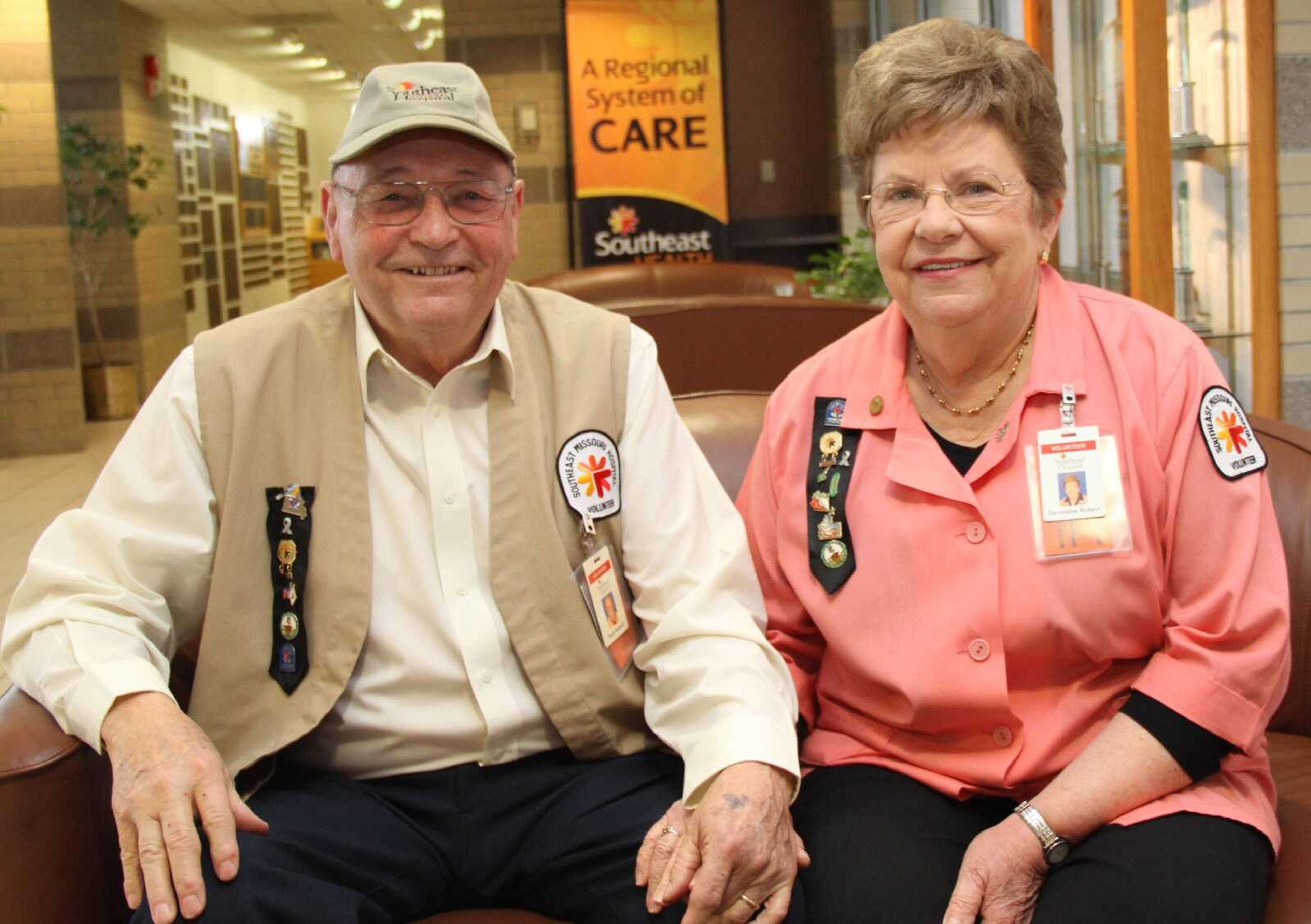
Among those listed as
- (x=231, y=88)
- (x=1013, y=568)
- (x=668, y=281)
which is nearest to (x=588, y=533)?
(x=1013, y=568)

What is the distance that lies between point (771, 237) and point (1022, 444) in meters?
7.77

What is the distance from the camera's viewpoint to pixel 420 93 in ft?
6.05

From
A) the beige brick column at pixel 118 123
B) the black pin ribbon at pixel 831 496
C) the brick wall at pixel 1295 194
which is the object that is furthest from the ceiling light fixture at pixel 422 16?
the black pin ribbon at pixel 831 496

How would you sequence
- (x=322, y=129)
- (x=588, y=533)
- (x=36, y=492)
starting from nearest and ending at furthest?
1. (x=588, y=533)
2. (x=36, y=492)
3. (x=322, y=129)

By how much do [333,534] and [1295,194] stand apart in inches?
88.3

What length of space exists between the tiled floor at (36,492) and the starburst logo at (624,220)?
3.42 metres

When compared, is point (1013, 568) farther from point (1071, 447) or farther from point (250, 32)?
point (250, 32)

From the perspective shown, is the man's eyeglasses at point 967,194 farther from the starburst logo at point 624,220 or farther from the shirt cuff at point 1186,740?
the starburst logo at point 624,220

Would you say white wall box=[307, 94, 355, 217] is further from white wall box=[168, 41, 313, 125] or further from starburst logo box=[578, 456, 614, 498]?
starburst logo box=[578, 456, 614, 498]

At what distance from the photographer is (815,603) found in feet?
5.96

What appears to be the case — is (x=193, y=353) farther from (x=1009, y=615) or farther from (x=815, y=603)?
(x=1009, y=615)

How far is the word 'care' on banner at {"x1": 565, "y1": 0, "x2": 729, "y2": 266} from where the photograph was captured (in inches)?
351

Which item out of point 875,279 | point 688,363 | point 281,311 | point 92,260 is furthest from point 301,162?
point 281,311

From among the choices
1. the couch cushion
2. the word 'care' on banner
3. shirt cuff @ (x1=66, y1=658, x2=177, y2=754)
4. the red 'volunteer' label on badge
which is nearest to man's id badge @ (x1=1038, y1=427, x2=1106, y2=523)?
the red 'volunteer' label on badge
